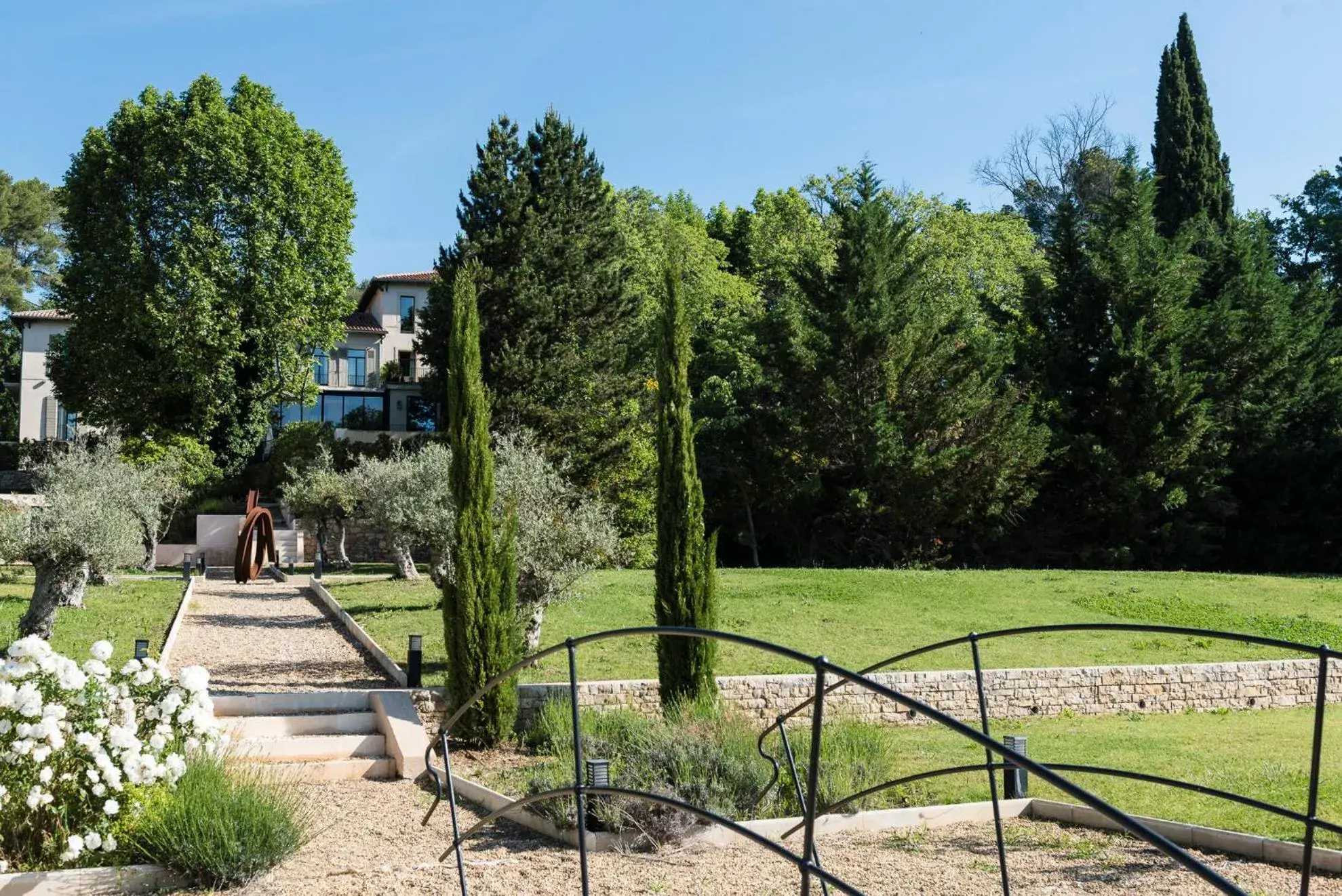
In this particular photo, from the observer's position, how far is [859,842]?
812 cm

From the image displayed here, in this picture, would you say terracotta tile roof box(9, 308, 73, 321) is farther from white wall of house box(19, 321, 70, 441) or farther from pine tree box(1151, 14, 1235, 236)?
pine tree box(1151, 14, 1235, 236)

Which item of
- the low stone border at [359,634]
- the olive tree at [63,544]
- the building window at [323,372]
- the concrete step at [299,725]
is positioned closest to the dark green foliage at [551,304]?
the low stone border at [359,634]

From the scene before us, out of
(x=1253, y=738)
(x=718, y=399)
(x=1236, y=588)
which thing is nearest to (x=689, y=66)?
(x=1253, y=738)

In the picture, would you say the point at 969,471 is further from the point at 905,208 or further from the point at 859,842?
the point at 859,842

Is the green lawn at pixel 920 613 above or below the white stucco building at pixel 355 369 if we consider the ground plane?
below

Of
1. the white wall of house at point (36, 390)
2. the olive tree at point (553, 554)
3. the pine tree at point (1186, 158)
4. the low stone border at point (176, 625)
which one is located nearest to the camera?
the low stone border at point (176, 625)

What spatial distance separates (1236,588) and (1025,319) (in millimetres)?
13346

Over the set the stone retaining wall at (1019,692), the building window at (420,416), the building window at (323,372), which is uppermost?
the building window at (323,372)

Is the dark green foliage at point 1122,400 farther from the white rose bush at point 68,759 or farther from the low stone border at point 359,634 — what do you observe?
the white rose bush at point 68,759

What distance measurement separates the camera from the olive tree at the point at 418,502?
17703 millimetres

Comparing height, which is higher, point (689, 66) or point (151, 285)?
point (151, 285)

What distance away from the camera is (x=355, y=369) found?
5309 centimetres

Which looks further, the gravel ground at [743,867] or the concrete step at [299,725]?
the concrete step at [299,725]

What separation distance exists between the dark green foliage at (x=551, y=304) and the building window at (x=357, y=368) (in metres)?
18.1
